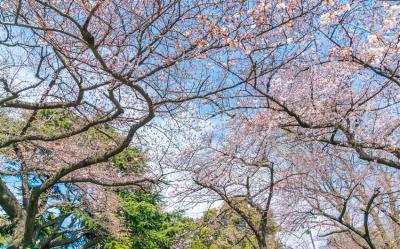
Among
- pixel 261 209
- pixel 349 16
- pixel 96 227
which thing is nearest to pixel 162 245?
pixel 96 227

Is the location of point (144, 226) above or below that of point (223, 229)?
above

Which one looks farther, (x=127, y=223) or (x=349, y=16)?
(x=127, y=223)

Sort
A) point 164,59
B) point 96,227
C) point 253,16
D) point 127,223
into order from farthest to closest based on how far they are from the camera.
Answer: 1. point 127,223
2. point 96,227
3. point 164,59
4. point 253,16

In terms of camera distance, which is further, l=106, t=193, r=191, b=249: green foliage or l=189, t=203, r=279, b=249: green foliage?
l=106, t=193, r=191, b=249: green foliage

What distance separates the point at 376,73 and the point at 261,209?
3.98 metres

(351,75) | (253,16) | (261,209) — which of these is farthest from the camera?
(261,209)

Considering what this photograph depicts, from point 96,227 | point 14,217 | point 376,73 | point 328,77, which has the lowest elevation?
point 14,217

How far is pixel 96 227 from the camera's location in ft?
46.4

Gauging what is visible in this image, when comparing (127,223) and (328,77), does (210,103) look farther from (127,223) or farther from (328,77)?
(127,223)

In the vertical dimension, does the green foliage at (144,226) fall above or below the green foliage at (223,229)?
above

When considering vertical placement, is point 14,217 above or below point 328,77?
below

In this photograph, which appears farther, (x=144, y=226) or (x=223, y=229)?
(x=144, y=226)

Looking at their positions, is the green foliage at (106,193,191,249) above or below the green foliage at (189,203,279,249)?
above

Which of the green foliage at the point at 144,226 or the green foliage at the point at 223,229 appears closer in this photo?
the green foliage at the point at 223,229
